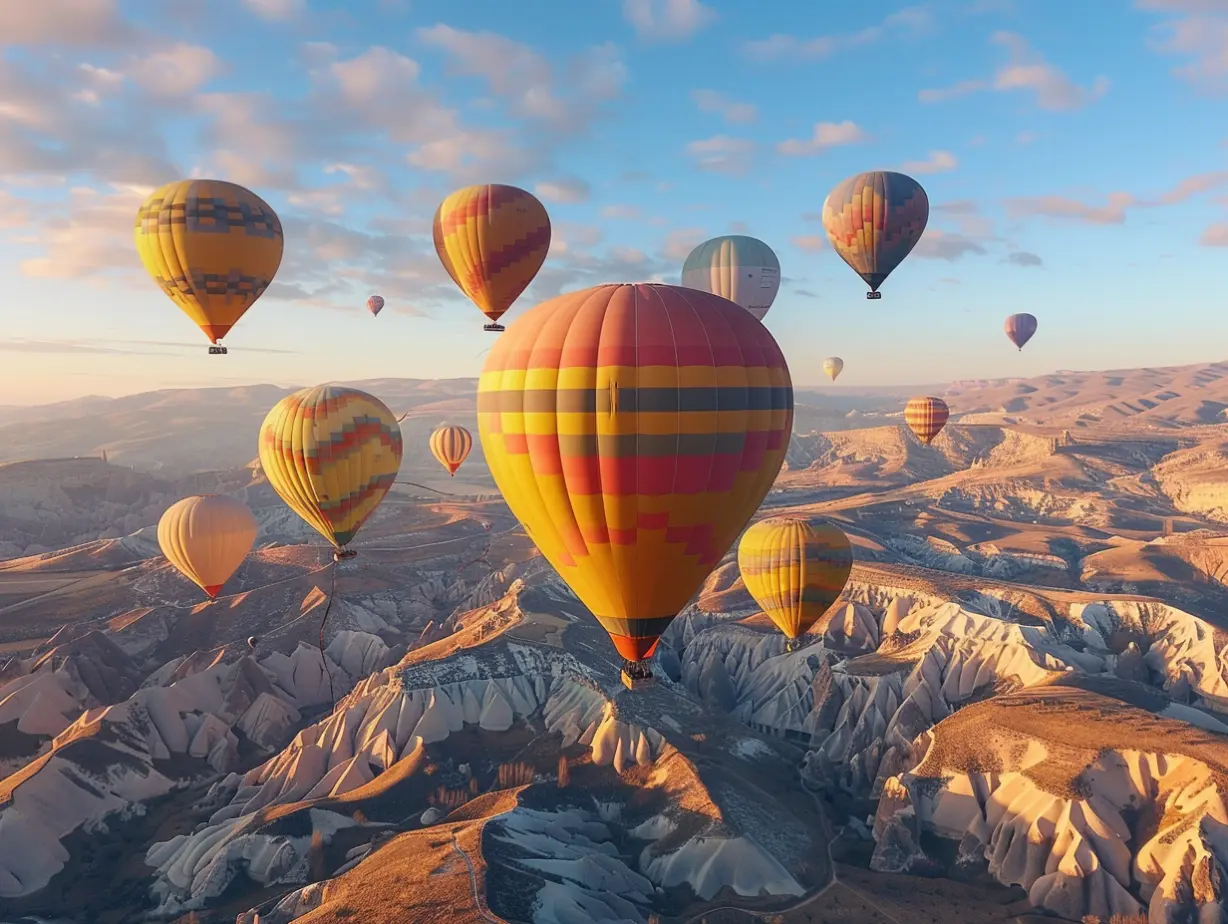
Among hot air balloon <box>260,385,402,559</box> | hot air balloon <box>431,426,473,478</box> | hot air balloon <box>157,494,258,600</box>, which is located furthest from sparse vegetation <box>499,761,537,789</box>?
hot air balloon <box>431,426,473,478</box>

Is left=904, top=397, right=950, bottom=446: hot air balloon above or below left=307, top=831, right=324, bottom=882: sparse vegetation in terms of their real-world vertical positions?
above

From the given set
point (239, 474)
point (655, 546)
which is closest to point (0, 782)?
point (655, 546)

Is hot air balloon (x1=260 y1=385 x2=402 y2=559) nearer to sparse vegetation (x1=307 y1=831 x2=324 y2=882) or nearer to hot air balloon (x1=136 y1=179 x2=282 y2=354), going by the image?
hot air balloon (x1=136 y1=179 x2=282 y2=354)

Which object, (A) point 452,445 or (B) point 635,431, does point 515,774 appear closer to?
(A) point 452,445

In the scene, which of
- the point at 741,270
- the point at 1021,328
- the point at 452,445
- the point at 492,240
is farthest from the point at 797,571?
the point at 1021,328

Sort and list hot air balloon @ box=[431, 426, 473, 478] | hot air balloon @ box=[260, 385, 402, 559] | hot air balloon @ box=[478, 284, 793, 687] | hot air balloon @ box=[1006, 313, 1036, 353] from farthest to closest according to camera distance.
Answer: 1. hot air balloon @ box=[1006, 313, 1036, 353]
2. hot air balloon @ box=[431, 426, 473, 478]
3. hot air balloon @ box=[260, 385, 402, 559]
4. hot air balloon @ box=[478, 284, 793, 687]

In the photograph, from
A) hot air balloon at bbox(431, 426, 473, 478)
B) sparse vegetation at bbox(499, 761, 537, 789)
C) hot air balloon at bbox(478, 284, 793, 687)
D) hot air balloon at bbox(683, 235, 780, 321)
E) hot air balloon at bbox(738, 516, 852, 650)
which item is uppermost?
hot air balloon at bbox(683, 235, 780, 321)

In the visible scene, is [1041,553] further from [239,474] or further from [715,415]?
[239,474]

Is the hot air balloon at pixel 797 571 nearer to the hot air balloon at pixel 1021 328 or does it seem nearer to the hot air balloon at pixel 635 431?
the hot air balloon at pixel 635 431
